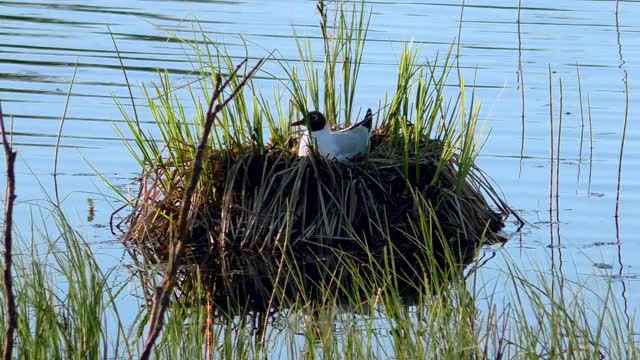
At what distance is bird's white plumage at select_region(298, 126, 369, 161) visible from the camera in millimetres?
7691

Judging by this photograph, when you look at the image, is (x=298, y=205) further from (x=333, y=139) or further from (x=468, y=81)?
(x=468, y=81)

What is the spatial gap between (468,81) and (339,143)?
18.8ft

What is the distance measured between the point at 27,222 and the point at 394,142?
7.35 feet

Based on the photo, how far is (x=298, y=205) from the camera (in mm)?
7625

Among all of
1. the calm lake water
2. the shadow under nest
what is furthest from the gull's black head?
the calm lake water

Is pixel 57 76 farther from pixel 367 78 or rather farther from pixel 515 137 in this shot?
pixel 515 137

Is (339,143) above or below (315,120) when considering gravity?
below

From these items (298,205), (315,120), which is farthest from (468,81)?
(298,205)

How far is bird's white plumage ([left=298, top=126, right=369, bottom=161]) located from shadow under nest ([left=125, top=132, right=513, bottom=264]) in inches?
2.5

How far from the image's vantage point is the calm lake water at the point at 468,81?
324 inches

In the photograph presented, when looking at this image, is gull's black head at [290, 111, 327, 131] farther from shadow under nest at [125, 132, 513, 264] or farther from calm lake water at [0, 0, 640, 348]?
calm lake water at [0, 0, 640, 348]

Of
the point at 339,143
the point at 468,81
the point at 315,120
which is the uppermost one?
the point at 468,81

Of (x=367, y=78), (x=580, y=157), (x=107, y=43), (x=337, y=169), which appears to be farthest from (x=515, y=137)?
(x=107, y=43)

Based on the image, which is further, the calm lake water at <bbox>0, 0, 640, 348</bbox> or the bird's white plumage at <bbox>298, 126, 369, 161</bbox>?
the calm lake water at <bbox>0, 0, 640, 348</bbox>
